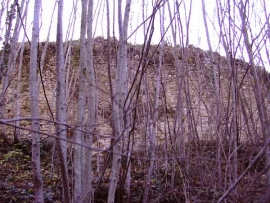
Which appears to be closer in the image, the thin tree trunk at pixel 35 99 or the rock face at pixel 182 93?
the thin tree trunk at pixel 35 99

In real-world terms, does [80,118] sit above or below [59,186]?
above

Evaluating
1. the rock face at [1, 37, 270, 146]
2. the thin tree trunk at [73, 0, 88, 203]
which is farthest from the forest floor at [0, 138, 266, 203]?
the thin tree trunk at [73, 0, 88, 203]

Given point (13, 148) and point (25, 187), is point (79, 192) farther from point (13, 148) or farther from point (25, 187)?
point (13, 148)

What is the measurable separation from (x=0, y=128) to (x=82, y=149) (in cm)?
453

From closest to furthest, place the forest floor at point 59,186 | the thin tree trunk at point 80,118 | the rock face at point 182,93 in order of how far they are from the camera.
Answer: the thin tree trunk at point 80,118
the rock face at point 182,93
the forest floor at point 59,186

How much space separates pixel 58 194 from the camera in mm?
3504

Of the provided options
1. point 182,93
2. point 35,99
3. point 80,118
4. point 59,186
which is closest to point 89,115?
point 80,118

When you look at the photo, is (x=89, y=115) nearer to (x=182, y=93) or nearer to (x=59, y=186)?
(x=59, y=186)

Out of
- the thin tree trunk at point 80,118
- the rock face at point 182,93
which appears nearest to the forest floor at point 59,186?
the rock face at point 182,93

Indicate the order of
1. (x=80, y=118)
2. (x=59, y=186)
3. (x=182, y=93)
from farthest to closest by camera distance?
(x=182, y=93)
(x=59, y=186)
(x=80, y=118)

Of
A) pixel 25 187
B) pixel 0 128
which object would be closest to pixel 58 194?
pixel 25 187

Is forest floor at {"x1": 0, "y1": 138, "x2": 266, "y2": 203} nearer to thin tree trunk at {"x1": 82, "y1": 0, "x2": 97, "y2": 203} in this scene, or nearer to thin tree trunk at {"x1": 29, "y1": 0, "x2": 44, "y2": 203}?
thin tree trunk at {"x1": 82, "y1": 0, "x2": 97, "y2": 203}

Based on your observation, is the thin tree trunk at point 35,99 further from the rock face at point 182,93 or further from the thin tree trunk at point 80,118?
the thin tree trunk at point 80,118

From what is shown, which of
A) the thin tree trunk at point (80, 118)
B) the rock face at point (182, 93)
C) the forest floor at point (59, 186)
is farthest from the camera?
the forest floor at point (59, 186)
